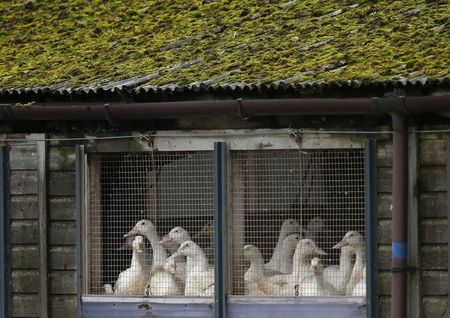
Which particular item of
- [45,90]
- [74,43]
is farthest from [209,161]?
[74,43]

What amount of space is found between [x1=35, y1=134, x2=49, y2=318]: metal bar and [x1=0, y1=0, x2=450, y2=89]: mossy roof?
628mm

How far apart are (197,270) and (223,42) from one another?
6.69 ft

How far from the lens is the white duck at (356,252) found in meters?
12.3

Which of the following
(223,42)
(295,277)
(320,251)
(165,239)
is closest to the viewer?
(320,251)

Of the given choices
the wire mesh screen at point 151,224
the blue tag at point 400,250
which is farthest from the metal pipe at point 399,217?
the wire mesh screen at point 151,224

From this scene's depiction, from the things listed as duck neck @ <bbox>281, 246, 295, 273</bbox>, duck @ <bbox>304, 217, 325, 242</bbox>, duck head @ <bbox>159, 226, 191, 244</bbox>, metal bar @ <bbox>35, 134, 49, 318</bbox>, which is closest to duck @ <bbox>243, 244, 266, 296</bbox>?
duck neck @ <bbox>281, 246, 295, 273</bbox>

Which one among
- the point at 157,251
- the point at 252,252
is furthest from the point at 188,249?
the point at 252,252

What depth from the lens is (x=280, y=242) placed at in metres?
12.6

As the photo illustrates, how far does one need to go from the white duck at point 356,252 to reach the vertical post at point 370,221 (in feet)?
0.50

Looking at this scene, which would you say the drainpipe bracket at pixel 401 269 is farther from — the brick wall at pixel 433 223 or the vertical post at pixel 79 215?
the vertical post at pixel 79 215

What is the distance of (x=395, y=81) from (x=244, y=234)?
1.89 meters

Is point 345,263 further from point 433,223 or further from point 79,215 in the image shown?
point 79,215

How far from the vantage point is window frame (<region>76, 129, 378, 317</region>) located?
39.8 feet

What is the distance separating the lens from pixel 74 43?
14.4m
